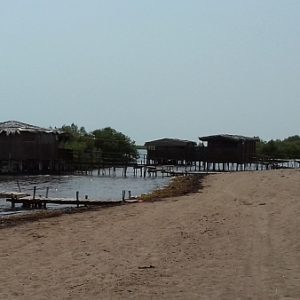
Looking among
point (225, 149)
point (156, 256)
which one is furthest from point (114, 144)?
point (156, 256)

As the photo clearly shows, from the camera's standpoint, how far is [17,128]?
212ft

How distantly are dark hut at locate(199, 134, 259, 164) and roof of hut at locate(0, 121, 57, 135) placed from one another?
1786 cm

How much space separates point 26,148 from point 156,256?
54.8 m

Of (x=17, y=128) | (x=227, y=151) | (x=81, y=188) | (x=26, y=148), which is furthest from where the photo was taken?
(x=227, y=151)

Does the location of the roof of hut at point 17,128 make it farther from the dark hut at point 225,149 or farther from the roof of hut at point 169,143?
the dark hut at point 225,149

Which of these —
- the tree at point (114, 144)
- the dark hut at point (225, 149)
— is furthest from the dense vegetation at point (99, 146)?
the dark hut at point (225, 149)

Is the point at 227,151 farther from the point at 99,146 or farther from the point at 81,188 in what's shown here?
the point at 99,146

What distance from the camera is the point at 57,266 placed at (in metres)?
11.1

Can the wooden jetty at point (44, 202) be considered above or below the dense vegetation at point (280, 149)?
below

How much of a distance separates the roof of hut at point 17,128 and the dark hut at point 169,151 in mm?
15093

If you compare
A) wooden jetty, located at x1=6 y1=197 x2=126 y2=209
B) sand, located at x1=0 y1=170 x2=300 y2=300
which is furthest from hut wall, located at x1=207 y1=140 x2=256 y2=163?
sand, located at x1=0 y1=170 x2=300 y2=300

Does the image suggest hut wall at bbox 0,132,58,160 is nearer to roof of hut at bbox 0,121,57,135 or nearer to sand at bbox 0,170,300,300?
roof of hut at bbox 0,121,57,135

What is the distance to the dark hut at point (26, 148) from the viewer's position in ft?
211

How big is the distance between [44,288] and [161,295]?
1.93m
